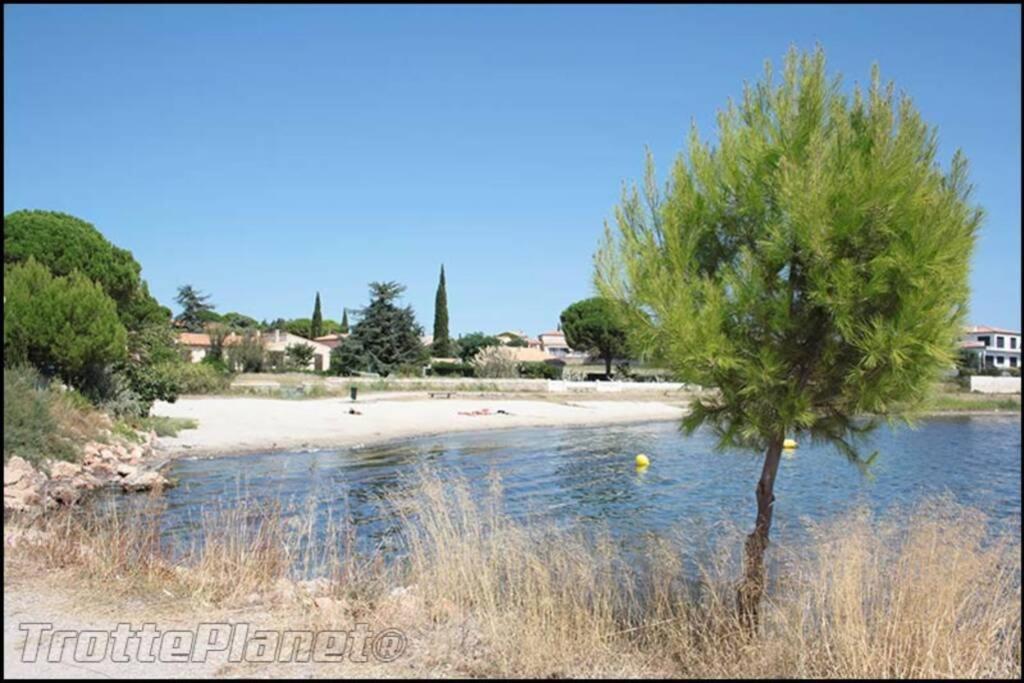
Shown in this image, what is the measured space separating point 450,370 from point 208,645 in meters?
63.5

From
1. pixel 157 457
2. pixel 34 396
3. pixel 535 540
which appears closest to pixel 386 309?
pixel 157 457

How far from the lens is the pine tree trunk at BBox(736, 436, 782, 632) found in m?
7.01

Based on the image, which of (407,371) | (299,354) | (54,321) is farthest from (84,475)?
(299,354)

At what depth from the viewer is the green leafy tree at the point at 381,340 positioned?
67250mm

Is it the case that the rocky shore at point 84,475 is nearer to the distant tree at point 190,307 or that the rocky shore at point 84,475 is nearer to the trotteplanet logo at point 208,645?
the trotteplanet logo at point 208,645

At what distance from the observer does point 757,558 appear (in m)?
7.14

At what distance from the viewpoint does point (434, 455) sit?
2939 cm

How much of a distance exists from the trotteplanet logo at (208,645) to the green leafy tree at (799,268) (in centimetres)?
318

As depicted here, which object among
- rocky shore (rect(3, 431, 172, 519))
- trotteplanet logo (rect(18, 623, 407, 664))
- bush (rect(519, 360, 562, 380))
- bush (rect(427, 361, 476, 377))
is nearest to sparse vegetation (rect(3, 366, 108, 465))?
rocky shore (rect(3, 431, 172, 519))

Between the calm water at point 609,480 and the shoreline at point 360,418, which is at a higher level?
the shoreline at point 360,418

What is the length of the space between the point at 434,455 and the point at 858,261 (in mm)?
23905

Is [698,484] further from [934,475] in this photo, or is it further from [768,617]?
[768,617]

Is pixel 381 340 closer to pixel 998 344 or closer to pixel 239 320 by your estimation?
pixel 239 320

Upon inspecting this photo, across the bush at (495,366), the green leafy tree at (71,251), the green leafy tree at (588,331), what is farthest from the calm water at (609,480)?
the green leafy tree at (588,331)
